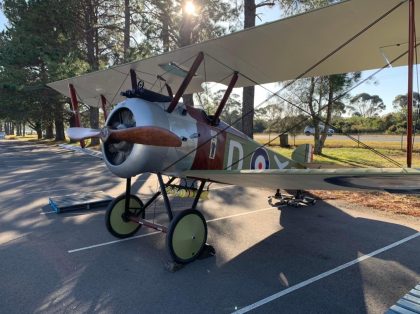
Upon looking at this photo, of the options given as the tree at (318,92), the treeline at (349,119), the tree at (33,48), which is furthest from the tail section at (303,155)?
the tree at (33,48)

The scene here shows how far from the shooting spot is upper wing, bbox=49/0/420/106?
361 cm

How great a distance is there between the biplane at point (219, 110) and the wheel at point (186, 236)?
13 millimetres

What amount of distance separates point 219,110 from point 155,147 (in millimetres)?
1378

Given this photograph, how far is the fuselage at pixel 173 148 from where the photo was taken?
4.14m

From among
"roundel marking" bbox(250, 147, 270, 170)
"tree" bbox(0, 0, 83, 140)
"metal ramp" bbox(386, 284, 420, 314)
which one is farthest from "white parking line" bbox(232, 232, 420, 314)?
"tree" bbox(0, 0, 83, 140)

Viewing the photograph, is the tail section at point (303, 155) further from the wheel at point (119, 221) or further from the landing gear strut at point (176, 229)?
the wheel at point (119, 221)

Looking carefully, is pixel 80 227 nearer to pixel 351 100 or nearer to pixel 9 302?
pixel 9 302

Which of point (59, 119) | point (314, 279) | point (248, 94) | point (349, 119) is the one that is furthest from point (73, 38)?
point (349, 119)

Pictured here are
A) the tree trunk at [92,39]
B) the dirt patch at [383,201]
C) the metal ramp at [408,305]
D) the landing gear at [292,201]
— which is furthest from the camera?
the tree trunk at [92,39]

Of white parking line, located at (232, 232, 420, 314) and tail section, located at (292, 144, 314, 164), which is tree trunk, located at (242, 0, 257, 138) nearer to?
tail section, located at (292, 144, 314, 164)

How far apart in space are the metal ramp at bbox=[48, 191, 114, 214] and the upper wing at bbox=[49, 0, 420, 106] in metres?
2.50

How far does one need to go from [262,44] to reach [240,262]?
9.50 feet

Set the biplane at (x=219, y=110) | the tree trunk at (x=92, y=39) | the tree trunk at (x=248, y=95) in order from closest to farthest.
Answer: the biplane at (x=219, y=110) < the tree trunk at (x=248, y=95) < the tree trunk at (x=92, y=39)

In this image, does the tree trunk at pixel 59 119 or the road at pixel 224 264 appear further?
the tree trunk at pixel 59 119
